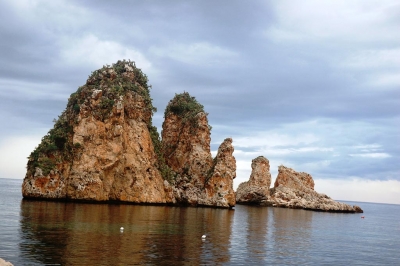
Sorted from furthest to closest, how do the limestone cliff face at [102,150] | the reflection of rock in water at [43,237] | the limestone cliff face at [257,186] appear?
the limestone cliff face at [257,186] < the limestone cliff face at [102,150] < the reflection of rock in water at [43,237]

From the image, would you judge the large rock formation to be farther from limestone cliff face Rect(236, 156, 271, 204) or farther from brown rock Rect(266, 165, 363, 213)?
brown rock Rect(266, 165, 363, 213)

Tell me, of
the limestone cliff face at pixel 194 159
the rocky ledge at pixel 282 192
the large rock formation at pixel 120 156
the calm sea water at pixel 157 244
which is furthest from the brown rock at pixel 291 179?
the calm sea water at pixel 157 244

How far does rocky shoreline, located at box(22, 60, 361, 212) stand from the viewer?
7494cm

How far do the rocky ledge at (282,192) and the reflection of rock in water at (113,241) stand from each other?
81.3 meters

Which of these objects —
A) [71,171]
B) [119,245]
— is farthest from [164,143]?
[119,245]

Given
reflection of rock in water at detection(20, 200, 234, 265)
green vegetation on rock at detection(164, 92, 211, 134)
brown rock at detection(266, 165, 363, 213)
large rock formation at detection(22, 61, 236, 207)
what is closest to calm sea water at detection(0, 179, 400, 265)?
reflection of rock in water at detection(20, 200, 234, 265)

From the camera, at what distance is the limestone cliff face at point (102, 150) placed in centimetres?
7444

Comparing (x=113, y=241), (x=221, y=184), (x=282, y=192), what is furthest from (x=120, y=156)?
(x=282, y=192)

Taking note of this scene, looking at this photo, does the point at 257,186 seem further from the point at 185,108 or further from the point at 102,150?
the point at 102,150

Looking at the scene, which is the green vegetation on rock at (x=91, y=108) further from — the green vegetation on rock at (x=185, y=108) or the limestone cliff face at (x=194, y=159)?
the green vegetation on rock at (x=185, y=108)

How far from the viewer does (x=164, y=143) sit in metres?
106

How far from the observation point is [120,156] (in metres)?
80.4

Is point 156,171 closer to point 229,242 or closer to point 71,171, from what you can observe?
point 71,171

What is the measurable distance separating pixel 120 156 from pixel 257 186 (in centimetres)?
5982
